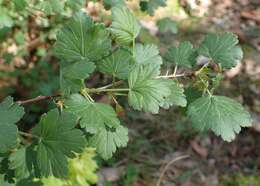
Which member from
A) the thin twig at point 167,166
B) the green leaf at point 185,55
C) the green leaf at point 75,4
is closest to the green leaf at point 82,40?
the green leaf at point 185,55

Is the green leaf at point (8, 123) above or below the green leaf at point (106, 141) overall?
above

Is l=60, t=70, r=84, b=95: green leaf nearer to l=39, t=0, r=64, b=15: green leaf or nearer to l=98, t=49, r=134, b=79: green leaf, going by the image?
l=98, t=49, r=134, b=79: green leaf

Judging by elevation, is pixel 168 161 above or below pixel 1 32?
below

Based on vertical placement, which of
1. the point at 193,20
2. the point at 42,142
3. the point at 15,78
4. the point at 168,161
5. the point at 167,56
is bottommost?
the point at 168,161

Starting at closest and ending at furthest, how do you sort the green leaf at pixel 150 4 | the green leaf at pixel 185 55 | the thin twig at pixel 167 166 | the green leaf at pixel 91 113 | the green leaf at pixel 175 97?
the green leaf at pixel 91 113 → the green leaf at pixel 175 97 → the green leaf at pixel 185 55 → the green leaf at pixel 150 4 → the thin twig at pixel 167 166

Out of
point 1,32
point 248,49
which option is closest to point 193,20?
point 248,49

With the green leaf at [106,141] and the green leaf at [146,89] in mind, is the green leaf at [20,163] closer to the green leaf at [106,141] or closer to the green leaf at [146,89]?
the green leaf at [106,141]

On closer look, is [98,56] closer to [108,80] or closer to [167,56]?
[167,56]
